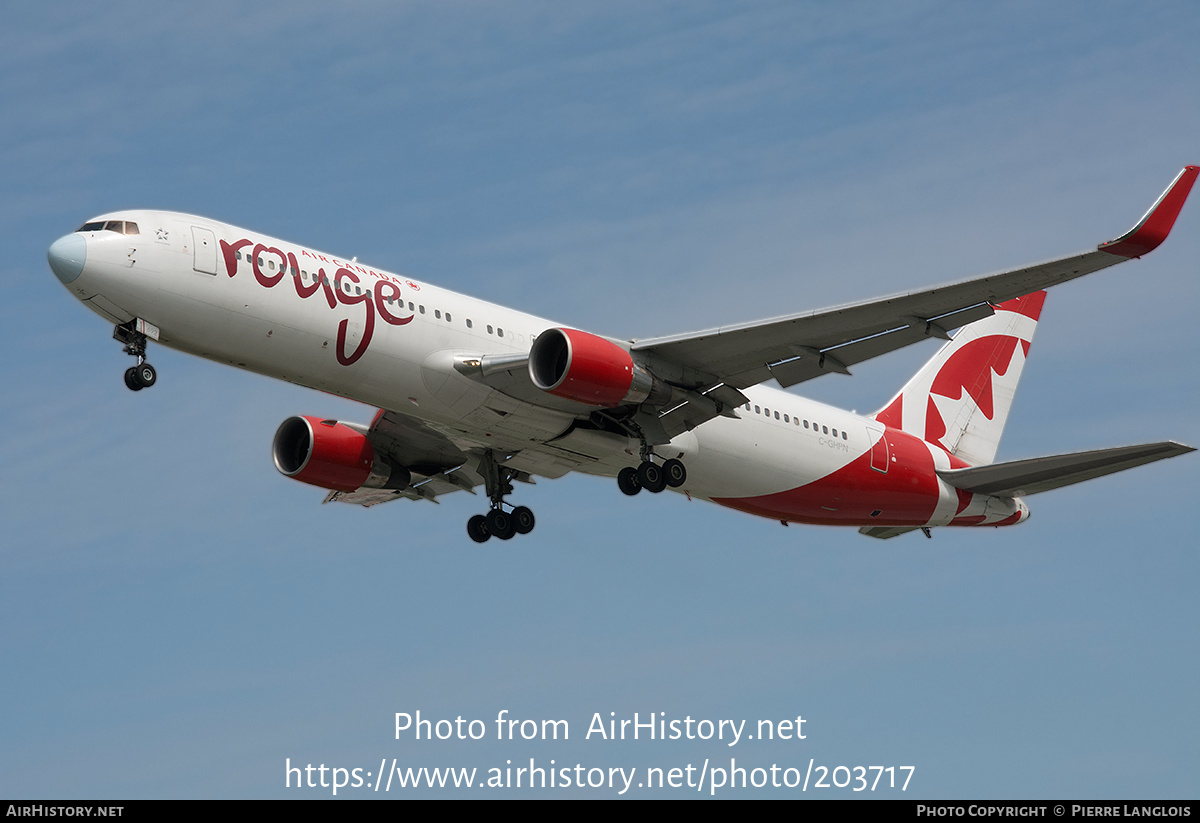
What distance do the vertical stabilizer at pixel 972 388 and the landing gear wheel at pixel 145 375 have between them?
65.5 feet

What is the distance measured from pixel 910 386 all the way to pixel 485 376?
1534cm

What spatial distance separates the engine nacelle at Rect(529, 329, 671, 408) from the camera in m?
30.8

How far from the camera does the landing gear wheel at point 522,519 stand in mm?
37031

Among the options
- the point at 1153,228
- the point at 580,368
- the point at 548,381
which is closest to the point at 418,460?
the point at 548,381

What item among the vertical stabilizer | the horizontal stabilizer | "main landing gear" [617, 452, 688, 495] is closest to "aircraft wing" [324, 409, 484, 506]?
"main landing gear" [617, 452, 688, 495]

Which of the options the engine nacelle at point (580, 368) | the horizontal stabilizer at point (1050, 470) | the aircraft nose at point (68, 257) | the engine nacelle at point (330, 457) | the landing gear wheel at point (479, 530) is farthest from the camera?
the landing gear wheel at point (479, 530)

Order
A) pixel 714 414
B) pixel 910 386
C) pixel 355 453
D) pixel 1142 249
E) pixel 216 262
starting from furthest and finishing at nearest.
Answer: pixel 910 386 < pixel 355 453 < pixel 714 414 < pixel 216 262 < pixel 1142 249

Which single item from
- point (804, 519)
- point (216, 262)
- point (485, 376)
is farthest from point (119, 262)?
point (804, 519)

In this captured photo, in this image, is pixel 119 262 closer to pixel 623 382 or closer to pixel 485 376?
pixel 485 376

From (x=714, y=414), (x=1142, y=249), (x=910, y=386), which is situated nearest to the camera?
(x=1142, y=249)

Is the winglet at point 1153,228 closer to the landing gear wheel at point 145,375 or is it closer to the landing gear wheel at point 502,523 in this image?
the landing gear wheel at point 502,523

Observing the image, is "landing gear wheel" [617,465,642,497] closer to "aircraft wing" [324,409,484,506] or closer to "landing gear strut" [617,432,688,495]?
"landing gear strut" [617,432,688,495]

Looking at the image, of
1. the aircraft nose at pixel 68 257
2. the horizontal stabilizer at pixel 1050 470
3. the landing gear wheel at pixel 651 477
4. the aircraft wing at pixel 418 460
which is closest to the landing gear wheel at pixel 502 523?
the aircraft wing at pixel 418 460
